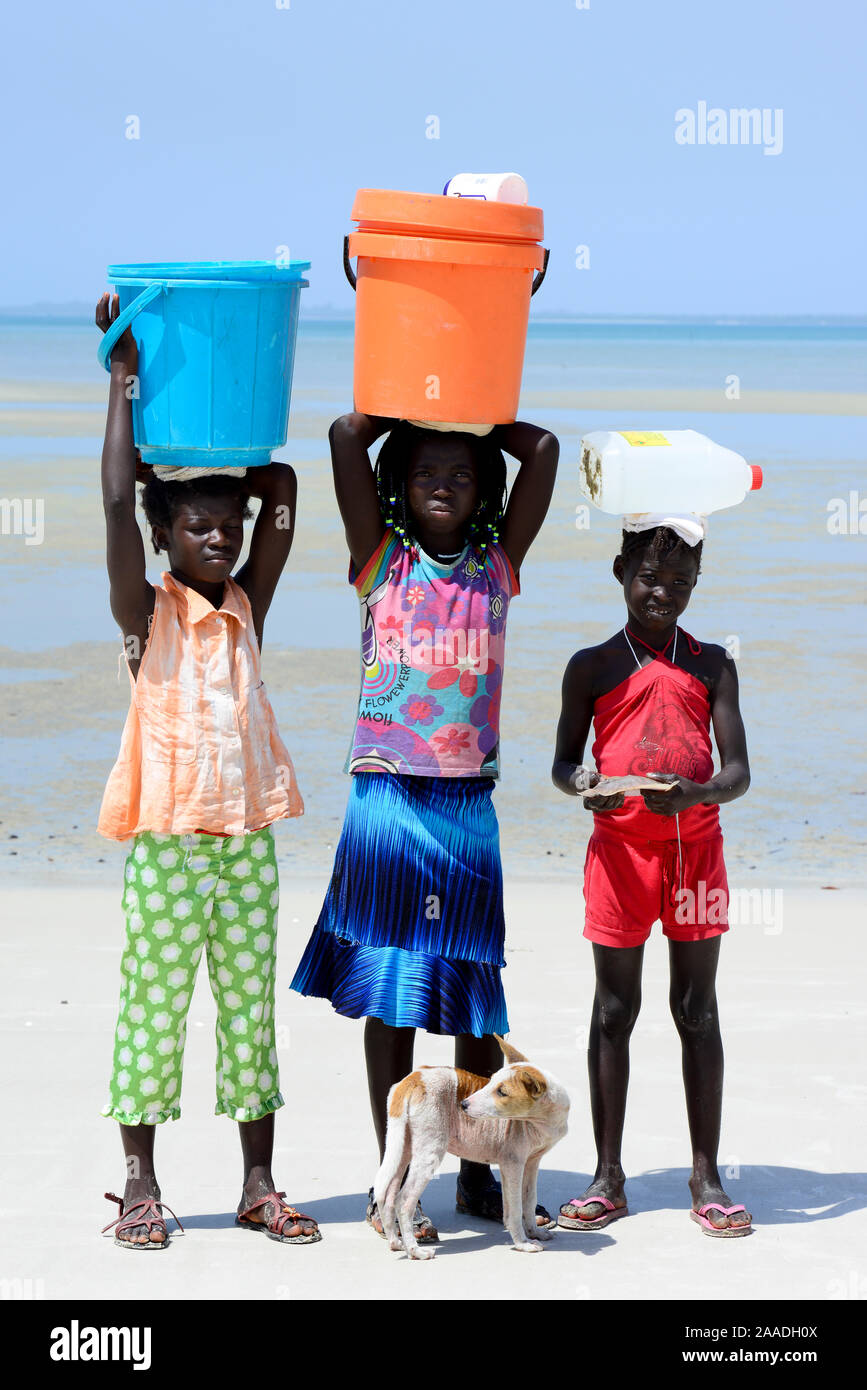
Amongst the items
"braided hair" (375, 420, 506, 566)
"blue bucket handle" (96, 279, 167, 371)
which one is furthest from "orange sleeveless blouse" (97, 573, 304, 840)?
"blue bucket handle" (96, 279, 167, 371)

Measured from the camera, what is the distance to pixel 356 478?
14.0 feet

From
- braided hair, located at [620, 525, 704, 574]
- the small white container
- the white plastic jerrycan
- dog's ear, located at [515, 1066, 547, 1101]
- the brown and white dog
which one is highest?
the small white container

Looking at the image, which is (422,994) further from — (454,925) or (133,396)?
(133,396)

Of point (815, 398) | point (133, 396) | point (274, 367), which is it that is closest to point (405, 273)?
point (274, 367)

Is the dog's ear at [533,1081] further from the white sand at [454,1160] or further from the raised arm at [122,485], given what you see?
the raised arm at [122,485]

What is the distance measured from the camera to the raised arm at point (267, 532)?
14.1ft

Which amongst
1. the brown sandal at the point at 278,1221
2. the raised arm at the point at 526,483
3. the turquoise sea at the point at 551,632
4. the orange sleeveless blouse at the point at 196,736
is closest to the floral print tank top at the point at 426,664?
the raised arm at the point at 526,483

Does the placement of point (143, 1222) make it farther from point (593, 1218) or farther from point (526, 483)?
point (526, 483)

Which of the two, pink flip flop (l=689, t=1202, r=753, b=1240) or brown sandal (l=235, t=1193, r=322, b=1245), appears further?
pink flip flop (l=689, t=1202, r=753, b=1240)

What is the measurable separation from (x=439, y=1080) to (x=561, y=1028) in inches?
64.2

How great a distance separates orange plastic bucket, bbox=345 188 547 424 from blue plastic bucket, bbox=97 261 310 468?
0.20 meters

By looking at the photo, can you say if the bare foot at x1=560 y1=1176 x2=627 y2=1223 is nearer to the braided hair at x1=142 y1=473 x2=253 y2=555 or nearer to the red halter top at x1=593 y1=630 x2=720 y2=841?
the red halter top at x1=593 y1=630 x2=720 y2=841

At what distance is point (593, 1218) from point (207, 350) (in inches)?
90.2

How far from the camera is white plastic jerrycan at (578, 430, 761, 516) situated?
438cm
